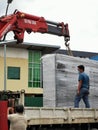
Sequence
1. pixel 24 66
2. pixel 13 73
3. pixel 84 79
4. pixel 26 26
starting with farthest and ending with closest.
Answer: pixel 24 66
pixel 13 73
pixel 26 26
pixel 84 79

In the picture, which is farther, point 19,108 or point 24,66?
point 24,66

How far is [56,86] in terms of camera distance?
11.2 meters

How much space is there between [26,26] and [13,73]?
28.0 meters

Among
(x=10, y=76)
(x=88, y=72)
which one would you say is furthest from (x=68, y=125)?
(x=10, y=76)

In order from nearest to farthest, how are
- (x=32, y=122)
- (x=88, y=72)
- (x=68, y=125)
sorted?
(x=32, y=122) < (x=68, y=125) < (x=88, y=72)

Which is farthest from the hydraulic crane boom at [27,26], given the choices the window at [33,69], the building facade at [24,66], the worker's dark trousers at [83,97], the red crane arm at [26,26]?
the window at [33,69]

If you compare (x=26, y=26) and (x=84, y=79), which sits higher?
(x=26, y=26)

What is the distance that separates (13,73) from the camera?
132 ft

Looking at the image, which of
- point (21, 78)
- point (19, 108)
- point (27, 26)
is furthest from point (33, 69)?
point (19, 108)

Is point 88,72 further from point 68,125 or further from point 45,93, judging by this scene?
point 68,125

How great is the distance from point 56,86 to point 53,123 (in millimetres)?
1979

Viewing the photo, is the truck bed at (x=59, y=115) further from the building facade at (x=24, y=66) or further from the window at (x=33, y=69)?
the window at (x=33, y=69)

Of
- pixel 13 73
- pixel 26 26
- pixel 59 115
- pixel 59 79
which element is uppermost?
pixel 13 73

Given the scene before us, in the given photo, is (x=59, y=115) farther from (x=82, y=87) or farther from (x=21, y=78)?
(x=21, y=78)
